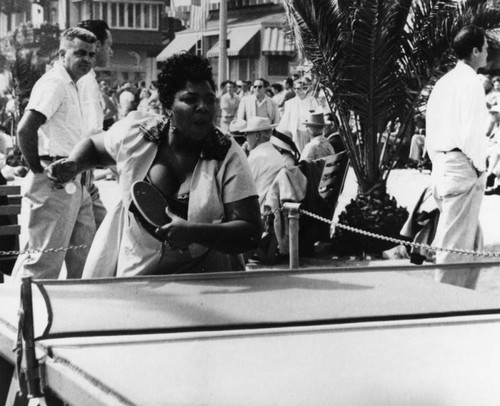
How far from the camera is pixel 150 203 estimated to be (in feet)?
10.0

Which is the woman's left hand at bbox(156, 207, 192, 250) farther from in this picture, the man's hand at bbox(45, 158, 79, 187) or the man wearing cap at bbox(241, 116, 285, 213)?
the man wearing cap at bbox(241, 116, 285, 213)

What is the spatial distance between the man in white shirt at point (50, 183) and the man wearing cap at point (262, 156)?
336 cm

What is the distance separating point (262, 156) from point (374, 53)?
1.62 meters

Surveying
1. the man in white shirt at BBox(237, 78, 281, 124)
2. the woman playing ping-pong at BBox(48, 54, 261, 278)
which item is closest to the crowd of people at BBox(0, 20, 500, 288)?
the woman playing ping-pong at BBox(48, 54, 261, 278)

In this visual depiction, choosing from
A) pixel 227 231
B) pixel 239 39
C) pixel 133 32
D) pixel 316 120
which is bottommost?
pixel 316 120

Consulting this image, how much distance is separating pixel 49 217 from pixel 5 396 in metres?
3.29

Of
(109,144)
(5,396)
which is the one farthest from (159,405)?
(109,144)

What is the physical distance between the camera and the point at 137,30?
80.1 meters

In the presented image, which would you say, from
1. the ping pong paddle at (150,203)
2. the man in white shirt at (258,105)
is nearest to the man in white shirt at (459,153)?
the ping pong paddle at (150,203)

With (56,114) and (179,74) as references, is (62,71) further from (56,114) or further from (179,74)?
(179,74)

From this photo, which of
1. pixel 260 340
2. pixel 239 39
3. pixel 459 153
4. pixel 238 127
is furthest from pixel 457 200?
pixel 239 39

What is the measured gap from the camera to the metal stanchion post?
26.4 ft

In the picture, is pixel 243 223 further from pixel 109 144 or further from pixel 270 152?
pixel 270 152

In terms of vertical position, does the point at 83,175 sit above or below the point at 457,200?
above
